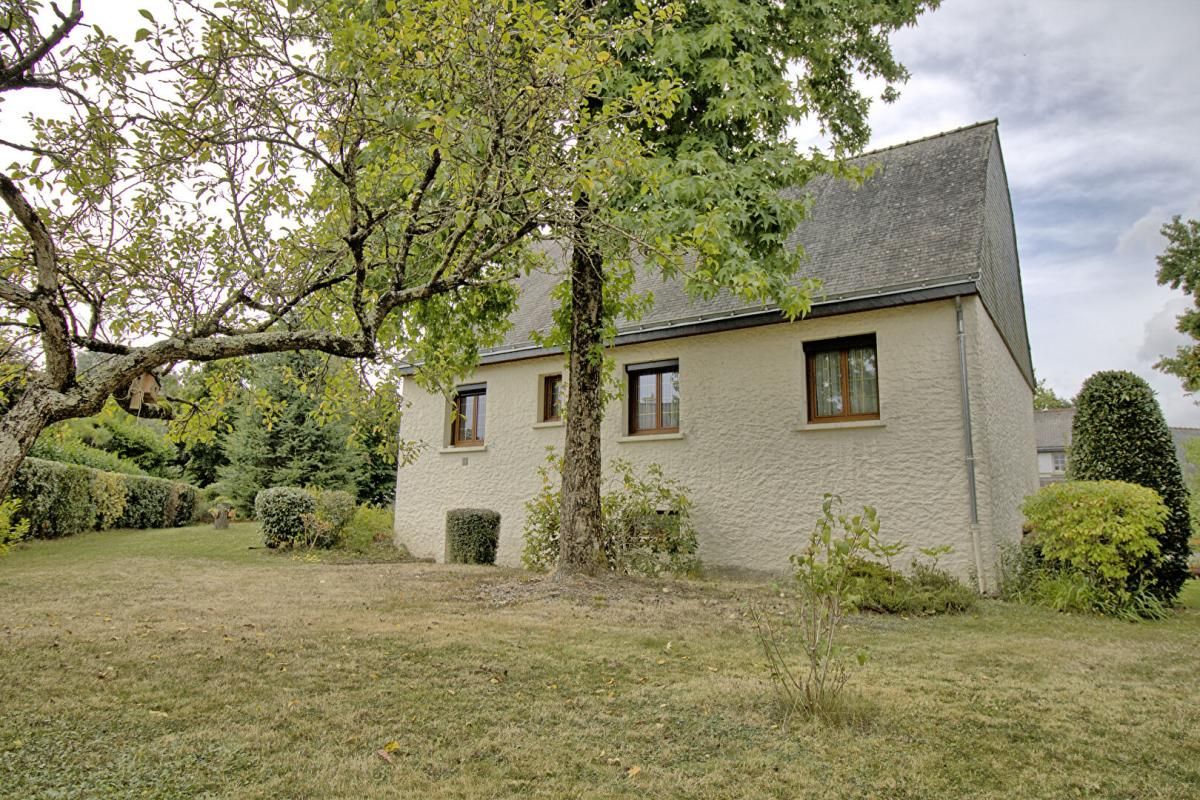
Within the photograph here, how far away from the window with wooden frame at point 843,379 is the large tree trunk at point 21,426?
8.84 m

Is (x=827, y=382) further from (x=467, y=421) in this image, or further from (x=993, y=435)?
(x=467, y=421)

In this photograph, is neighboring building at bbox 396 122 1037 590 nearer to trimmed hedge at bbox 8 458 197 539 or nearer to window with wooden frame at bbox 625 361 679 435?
window with wooden frame at bbox 625 361 679 435

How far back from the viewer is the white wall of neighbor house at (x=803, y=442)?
29.3 feet

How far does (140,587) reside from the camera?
800 centimetres

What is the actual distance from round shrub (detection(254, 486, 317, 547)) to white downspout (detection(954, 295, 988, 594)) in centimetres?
1140

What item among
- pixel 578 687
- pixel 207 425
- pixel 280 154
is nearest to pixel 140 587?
pixel 207 425

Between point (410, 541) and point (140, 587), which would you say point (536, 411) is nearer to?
point (410, 541)

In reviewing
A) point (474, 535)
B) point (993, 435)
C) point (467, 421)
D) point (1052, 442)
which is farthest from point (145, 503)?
point (1052, 442)

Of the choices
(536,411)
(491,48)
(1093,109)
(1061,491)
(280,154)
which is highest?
(1093,109)

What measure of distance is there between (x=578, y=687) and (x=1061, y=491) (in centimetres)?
677

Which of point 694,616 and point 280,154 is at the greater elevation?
point 280,154

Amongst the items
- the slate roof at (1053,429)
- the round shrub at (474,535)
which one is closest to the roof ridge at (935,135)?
the round shrub at (474,535)

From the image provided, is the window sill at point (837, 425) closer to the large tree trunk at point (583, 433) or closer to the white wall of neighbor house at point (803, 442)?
the white wall of neighbor house at point (803, 442)

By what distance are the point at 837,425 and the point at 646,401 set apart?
327 cm
